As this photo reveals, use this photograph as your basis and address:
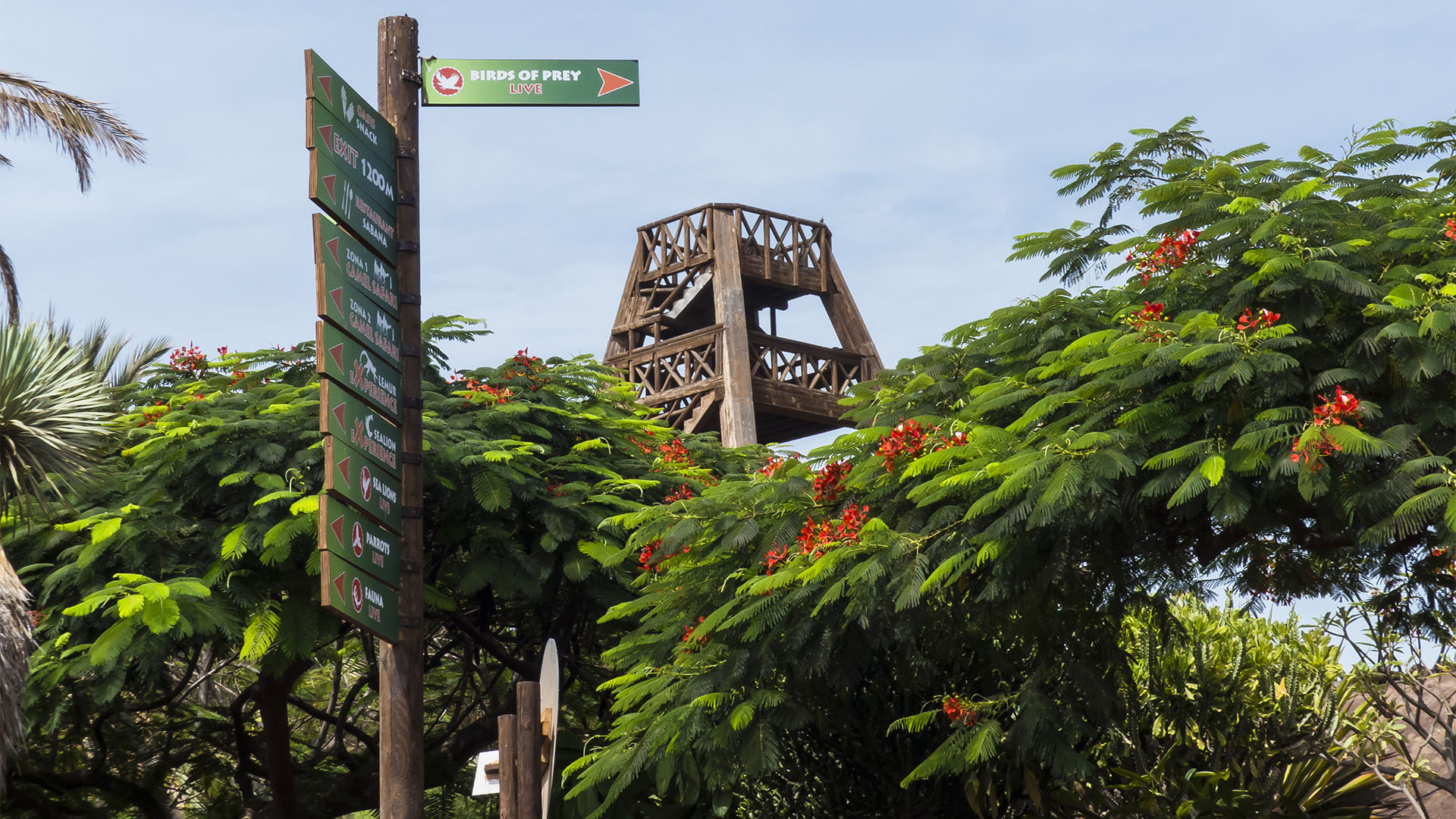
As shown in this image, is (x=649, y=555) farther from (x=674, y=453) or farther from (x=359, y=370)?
(x=359, y=370)

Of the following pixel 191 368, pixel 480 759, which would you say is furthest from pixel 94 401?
pixel 480 759

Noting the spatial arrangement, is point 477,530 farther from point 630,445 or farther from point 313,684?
point 313,684

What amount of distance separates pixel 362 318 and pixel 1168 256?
5273 mm

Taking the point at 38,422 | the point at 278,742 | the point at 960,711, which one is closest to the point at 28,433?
the point at 38,422

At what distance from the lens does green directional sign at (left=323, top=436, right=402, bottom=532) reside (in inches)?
307

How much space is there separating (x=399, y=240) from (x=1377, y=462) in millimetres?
5976

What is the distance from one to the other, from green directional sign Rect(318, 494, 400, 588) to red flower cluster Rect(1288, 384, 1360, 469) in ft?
16.5

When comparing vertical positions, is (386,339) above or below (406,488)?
above

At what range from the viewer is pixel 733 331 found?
78.9 feet

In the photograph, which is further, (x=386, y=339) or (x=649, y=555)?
(x=649, y=555)

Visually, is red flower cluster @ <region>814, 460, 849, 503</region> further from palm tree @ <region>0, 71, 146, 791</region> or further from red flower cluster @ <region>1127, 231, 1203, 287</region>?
palm tree @ <region>0, 71, 146, 791</region>

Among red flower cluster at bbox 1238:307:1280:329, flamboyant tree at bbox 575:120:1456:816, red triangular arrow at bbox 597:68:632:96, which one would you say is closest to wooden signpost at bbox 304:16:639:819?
red triangular arrow at bbox 597:68:632:96

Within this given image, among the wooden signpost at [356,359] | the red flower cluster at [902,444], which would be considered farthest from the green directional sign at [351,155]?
the red flower cluster at [902,444]

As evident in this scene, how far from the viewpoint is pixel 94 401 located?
487 inches
